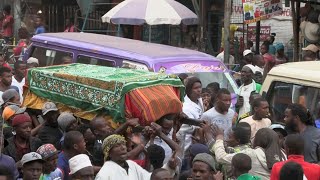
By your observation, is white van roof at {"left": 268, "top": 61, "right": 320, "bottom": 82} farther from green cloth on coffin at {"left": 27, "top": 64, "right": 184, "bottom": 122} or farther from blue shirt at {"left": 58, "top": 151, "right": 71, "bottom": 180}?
blue shirt at {"left": 58, "top": 151, "right": 71, "bottom": 180}

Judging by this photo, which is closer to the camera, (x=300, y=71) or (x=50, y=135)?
(x=50, y=135)

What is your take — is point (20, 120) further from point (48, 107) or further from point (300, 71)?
point (300, 71)

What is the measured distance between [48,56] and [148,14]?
5.13 metres

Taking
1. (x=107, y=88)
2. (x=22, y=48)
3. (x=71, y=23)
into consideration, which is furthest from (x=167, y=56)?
(x=71, y=23)

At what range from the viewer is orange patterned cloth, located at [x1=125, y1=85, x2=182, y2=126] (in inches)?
302

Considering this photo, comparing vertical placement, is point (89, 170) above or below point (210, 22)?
below

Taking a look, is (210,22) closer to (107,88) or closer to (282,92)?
(282,92)

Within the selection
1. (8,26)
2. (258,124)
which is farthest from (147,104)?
(8,26)

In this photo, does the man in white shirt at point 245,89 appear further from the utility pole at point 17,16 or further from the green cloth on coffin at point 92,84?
the utility pole at point 17,16

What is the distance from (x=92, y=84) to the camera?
813 centimetres

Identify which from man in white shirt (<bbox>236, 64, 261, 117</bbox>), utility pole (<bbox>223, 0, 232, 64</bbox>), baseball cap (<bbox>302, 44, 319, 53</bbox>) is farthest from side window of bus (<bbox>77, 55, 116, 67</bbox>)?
utility pole (<bbox>223, 0, 232, 64</bbox>)

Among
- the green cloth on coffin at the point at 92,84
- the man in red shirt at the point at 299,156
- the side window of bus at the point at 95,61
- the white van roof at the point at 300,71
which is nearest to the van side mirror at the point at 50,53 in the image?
the side window of bus at the point at 95,61

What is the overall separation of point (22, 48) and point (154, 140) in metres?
9.53

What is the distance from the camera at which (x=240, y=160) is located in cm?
658
